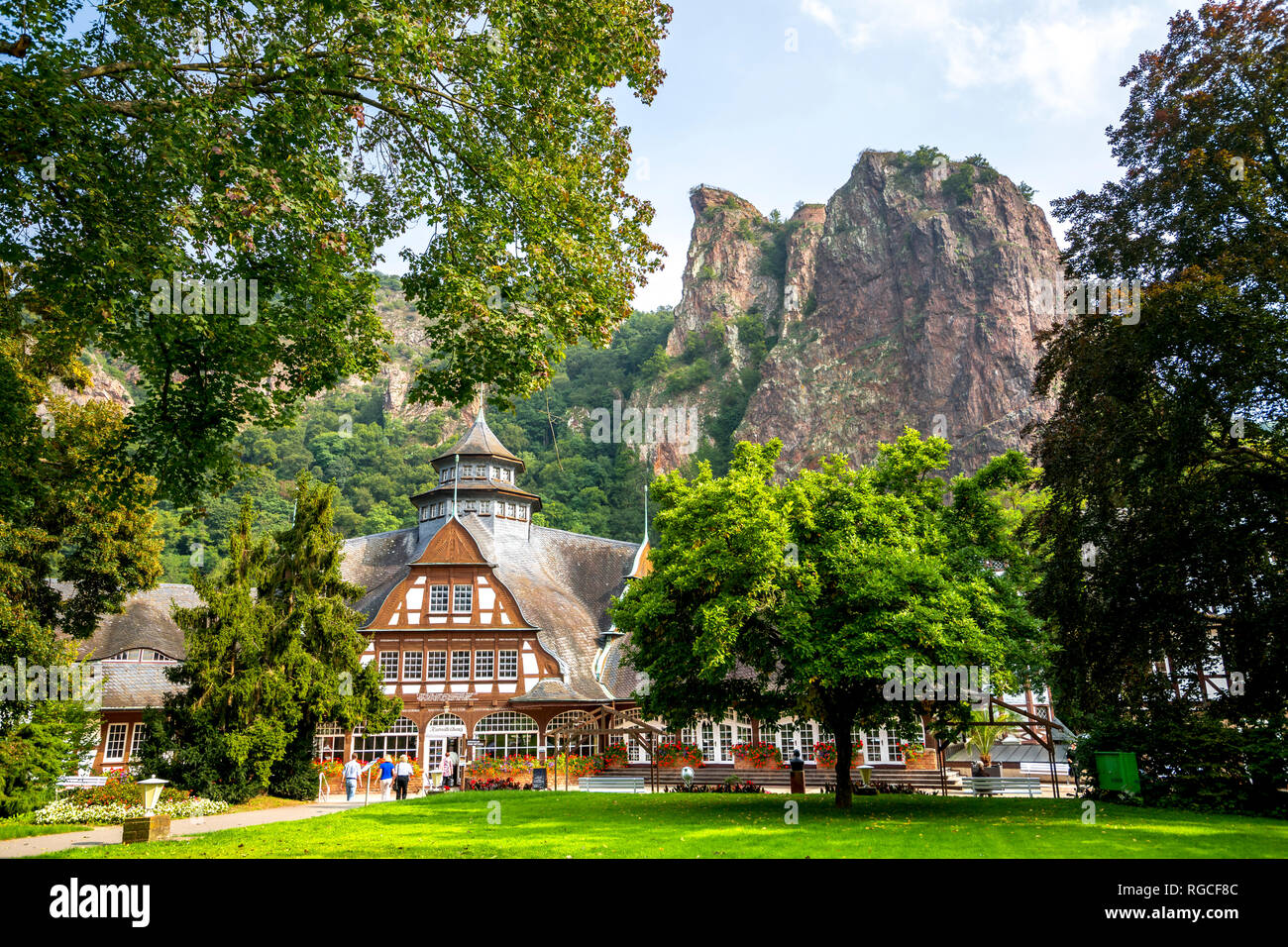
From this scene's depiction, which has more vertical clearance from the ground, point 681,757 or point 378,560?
point 378,560

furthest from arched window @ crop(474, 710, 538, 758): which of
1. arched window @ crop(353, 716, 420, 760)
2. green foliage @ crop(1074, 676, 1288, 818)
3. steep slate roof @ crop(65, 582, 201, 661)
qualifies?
green foliage @ crop(1074, 676, 1288, 818)

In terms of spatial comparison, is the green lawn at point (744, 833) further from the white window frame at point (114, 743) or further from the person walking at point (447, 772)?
the white window frame at point (114, 743)

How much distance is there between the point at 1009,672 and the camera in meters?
17.5

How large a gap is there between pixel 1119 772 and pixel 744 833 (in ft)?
36.4

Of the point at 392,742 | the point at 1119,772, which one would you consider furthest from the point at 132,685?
the point at 1119,772

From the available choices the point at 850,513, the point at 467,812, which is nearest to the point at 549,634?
the point at 467,812

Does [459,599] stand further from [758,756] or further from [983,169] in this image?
[983,169]

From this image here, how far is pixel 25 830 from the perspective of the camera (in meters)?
16.6

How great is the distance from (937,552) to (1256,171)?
384 inches

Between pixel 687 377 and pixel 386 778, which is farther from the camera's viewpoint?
pixel 687 377

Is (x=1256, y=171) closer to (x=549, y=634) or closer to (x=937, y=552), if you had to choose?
→ (x=937, y=552)

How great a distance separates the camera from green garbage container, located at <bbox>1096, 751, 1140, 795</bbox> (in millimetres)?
19391

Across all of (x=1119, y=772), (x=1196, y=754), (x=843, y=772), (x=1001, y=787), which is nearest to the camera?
(x=1196, y=754)

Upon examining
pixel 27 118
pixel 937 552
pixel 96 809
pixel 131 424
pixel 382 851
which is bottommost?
pixel 96 809
